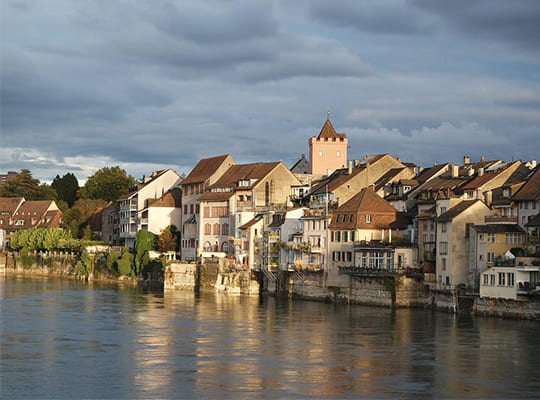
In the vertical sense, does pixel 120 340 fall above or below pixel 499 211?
below

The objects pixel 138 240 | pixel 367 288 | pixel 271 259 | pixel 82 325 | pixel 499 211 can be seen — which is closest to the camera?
pixel 82 325

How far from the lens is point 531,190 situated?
73.7 meters

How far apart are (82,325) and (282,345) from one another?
655 inches

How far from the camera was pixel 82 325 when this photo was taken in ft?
213

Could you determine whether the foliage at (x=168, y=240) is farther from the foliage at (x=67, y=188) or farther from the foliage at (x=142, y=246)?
the foliage at (x=67, y=188)

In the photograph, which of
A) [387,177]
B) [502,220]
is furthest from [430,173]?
[502,220]

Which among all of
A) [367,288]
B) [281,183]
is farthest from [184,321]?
[281,183]

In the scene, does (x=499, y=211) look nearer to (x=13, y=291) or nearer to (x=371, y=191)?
(x=371, y=191)

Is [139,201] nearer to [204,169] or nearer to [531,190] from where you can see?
[204,169]

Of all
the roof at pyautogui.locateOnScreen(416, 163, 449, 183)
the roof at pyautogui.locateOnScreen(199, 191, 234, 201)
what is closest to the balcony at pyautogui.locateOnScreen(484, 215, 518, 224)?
the roof at pyautogui.locateOnScreen(416, 163, 449, 183)

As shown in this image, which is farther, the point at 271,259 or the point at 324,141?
the point at 324,141

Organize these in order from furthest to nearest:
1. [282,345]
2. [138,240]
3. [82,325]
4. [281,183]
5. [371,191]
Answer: [138,240] → [281,183] → [371,191] → [82,325] → [282,345]

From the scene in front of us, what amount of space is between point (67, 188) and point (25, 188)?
35.5ft

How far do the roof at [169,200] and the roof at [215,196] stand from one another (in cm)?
1054
